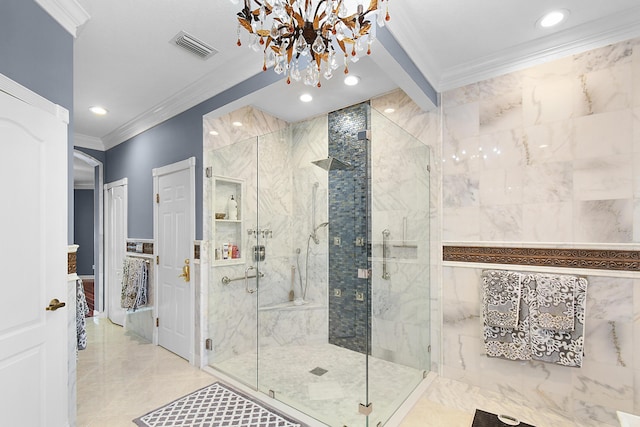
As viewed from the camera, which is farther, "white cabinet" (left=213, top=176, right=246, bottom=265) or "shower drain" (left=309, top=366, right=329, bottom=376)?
"white cabinet" (left=213, top=176, right=246, bottom=265)

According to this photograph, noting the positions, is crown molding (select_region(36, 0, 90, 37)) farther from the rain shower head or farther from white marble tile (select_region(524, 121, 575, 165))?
white marble tile (select_region(524, 121, 575, 165))

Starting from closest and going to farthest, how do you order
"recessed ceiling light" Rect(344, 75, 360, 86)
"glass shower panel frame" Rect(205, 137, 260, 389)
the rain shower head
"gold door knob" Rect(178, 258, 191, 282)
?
the rain shower head < "recessed ceiling light" Rect(344, 75, 360, 86) < "glass shower panel frame" Rect(205, 137, 260, 389) < "gold door knob" Rect(178, 258, 191, 282)

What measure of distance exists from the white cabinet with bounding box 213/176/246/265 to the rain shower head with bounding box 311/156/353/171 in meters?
0.80

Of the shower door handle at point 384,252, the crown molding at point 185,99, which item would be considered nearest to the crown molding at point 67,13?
the crown molding at point 185,99

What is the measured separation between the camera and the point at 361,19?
1.37 metres

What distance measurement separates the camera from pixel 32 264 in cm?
162

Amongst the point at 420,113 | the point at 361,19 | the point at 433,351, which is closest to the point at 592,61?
the point at 420,113

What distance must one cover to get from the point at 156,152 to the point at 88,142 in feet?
5.69

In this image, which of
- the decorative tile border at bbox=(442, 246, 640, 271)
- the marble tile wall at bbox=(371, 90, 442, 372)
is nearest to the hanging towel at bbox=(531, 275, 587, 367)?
the decorative tile border at bbox=(442, 246, 640, 271)

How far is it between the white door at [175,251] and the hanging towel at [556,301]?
9.67 ft

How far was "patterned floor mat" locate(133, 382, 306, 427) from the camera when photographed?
6.97 feet

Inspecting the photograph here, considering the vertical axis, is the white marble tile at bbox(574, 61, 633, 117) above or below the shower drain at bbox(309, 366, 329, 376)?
above

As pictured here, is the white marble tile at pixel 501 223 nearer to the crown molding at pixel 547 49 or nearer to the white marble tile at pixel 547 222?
the white marble tile at pixel 547 222

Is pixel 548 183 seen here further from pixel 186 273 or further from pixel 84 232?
pixel 84 232
